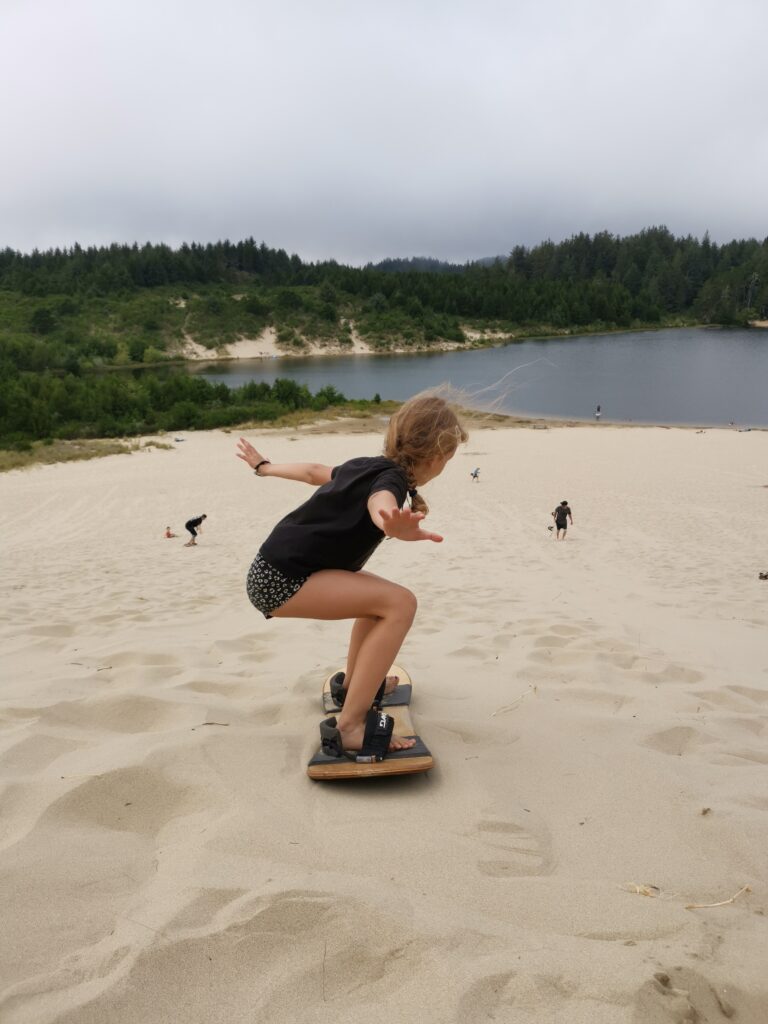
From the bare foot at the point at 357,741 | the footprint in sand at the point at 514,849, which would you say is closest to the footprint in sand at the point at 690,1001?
the footprint in sand at the point at 514,849

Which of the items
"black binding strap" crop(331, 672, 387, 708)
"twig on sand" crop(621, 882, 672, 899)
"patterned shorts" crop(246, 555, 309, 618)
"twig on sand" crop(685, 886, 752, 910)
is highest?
"patterned shorts" crop(246, 555, 309, 618)

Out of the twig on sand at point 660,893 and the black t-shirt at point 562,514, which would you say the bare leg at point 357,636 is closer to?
the twig on sand at point 660,893

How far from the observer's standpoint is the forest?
8750 cm

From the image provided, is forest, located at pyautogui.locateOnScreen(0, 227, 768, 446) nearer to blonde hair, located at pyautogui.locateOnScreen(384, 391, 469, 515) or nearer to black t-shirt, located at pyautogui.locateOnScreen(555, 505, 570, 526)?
black t-shirt, located at pyautogui.locateOnScreen(555, 505, 570, 526)

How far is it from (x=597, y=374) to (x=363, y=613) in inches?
2387

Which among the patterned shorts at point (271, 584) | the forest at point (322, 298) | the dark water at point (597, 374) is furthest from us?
the forest at point (322, 298)

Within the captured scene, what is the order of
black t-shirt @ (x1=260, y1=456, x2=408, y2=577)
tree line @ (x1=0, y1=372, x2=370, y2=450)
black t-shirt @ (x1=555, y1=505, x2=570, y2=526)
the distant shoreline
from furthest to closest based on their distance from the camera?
the distant shoreline
tree line @ (x1=0, y1=372, x2=370, y2=450)
black t-shirt @ (x1=555, y1=505, x2=570, y2=526)
black t-shirt @ (x1=260, y1=456, x2=408, y2=577)

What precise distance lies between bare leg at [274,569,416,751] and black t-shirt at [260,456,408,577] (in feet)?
0.24

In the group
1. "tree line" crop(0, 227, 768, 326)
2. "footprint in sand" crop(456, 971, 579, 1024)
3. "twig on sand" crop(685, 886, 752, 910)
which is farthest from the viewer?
"tree line" crop(0, 227, 768, 326)

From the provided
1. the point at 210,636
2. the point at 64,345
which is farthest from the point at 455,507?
the point at 64,345

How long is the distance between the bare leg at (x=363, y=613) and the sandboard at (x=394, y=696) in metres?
0.42

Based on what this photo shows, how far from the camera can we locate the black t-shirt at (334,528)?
2.51 metres

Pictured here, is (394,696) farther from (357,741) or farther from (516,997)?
(516,997)

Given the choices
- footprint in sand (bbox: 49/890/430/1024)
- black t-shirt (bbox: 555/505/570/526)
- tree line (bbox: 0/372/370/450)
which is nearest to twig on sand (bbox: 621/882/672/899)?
footprint in sand (bbox: 49/890/430/1024)
